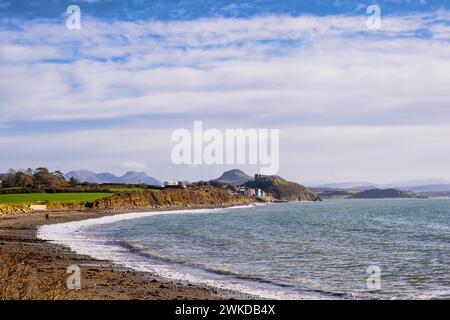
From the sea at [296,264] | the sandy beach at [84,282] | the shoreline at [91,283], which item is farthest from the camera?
the sea at [296,264]

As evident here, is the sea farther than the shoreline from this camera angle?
Yes

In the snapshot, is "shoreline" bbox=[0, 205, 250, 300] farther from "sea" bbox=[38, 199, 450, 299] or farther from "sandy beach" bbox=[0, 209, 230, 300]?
"sea" bbox=[38, 199, 450, 299]

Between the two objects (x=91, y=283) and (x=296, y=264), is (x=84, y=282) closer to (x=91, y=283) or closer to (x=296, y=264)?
(x=91, y=283)

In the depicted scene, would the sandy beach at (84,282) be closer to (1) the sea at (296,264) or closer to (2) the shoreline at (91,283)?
(2) the shoreline at (91,283)

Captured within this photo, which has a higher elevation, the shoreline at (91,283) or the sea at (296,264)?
the shoreline at (91,283)

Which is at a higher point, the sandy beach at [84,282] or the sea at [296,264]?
the sandy beach at [84,282]

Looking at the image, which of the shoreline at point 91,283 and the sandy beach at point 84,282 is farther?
the shoreline at point 91,283

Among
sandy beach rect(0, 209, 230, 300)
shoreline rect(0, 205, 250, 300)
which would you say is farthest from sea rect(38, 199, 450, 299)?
sandy beach rect(0, 209, 230, 300)

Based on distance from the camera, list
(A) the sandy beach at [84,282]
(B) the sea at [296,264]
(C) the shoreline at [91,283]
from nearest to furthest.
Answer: (A) the sandy beach at [84,282], (C) the shoreline at [91,283], (B) the sea at [296,264]

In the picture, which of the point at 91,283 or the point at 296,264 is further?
the point at 296,264

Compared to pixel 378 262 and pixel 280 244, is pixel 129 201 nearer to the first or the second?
pixel 280 244

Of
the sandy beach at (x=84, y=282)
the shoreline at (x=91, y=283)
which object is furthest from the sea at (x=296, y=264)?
the sandy beach at (x=84, y=282)

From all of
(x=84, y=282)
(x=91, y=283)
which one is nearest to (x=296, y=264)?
(x=91, y=283)

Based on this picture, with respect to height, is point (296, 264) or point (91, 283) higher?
point (91, 283)
